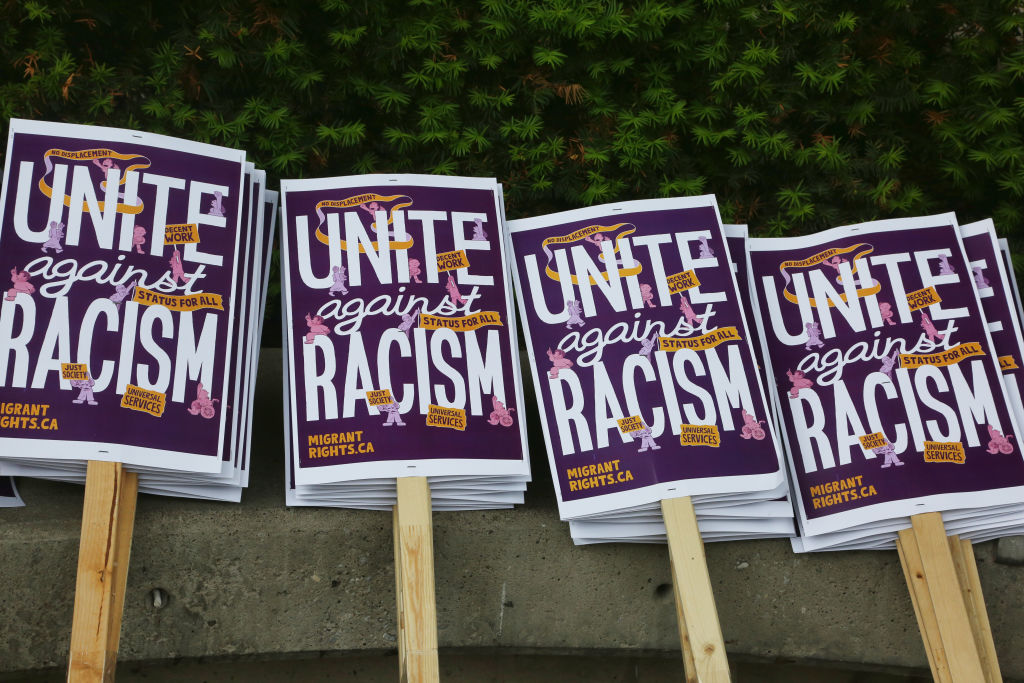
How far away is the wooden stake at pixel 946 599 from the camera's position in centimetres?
143

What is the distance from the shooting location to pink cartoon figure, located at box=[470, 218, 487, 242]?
69.1 inches

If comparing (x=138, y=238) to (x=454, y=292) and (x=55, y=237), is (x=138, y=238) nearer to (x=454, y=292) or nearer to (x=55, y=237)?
(x=55, y=237)

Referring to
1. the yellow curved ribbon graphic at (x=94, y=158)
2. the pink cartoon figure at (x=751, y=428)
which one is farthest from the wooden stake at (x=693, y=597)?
the yellow curved ribbon graphic at (x=94, y=158)

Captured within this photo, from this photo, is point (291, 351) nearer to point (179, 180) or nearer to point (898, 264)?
point (179, 180)

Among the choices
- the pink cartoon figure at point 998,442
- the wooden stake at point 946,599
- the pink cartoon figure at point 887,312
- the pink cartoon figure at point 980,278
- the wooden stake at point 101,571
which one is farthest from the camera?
the pink cartoon figure at point 980,278

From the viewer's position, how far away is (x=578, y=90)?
202cm

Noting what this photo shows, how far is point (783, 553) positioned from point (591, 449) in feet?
1.36

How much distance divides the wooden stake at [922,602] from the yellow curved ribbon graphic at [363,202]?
103cm

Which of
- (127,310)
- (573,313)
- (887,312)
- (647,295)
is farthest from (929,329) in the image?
(127,310)

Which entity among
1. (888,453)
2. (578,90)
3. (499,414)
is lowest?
(888,453)

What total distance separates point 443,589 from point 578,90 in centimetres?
110

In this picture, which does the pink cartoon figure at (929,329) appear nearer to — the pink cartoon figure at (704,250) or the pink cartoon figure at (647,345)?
the pink cartoon figure at (704,250)

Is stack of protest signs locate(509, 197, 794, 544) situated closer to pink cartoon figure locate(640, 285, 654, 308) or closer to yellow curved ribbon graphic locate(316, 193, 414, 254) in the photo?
pink cartoon figure locate(640, 285, 654, 308)

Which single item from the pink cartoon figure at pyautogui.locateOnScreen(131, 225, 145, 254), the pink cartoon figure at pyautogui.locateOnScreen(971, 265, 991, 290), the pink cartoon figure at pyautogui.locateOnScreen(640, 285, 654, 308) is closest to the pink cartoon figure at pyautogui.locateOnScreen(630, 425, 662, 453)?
the pink cartoon figure at pyautogui.locateOnScreen(640, 285, 654, 308)
